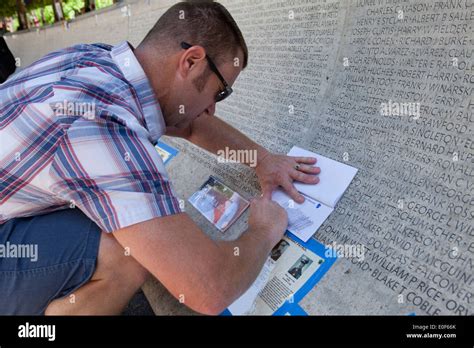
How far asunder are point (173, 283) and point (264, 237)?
1.28 ft

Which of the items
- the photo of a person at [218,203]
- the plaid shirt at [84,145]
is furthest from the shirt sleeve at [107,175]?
the photo of a person at [218,203]

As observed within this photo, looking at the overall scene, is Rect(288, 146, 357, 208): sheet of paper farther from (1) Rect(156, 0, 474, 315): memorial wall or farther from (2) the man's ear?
(2) the man's ear

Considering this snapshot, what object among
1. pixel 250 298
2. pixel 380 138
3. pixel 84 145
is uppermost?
pixel 84 145

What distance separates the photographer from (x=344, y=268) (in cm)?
121

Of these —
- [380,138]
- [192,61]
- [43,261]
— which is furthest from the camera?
[380,138]

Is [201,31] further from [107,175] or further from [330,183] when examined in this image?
[330,183]

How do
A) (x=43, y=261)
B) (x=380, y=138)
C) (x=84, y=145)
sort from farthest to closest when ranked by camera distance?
(x=380, y=138) < (x=43, y=261) < (x=84, y=145)

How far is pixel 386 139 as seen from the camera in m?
1.38

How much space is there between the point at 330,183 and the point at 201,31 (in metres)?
0.77

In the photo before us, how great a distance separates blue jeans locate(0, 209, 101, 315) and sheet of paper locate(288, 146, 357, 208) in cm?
82

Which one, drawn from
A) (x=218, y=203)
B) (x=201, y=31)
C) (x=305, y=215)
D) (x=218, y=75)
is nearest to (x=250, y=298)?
(x=305, y=215)

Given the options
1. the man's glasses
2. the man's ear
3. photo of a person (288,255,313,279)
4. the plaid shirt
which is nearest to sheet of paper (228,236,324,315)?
photo of a person (288,255,313,279)

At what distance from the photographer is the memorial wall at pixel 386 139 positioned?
106cm
